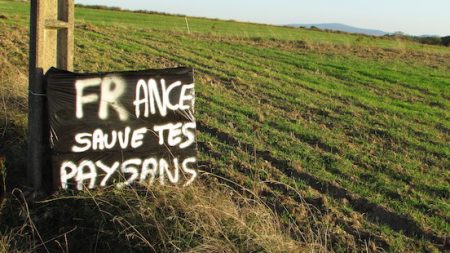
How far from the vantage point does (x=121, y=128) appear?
16.9ft

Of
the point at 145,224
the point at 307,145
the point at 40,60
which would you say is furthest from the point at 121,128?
the point at 307,145

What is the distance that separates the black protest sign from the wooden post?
0.78 ft

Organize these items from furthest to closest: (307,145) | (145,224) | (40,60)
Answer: (307,145) → (40,60) → (145,224)

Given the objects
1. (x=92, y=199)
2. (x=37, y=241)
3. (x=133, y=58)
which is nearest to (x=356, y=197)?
(x=92, y=199)

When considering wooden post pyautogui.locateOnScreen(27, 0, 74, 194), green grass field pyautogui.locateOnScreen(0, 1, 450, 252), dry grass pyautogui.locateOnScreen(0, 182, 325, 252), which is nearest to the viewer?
dry grass pyautogui.locateOnScreen(0, 182, 325, 252)

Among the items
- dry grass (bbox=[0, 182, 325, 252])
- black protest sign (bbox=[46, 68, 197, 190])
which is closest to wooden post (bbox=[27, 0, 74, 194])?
black protest sign (bbox=[46, 68, 197, 190])

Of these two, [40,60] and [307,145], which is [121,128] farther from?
[307,145]

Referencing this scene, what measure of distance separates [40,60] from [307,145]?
15.1ft

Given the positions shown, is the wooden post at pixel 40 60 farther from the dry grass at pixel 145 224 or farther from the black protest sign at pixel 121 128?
the dry grass at pixel 145 224

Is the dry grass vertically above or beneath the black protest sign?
beneath

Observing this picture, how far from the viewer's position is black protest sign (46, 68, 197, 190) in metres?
4.98

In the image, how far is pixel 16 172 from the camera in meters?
5.71

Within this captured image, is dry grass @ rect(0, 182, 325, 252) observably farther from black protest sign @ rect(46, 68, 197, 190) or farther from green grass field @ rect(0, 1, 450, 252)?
black protest sign @ rect(46, 68, 197, 190)

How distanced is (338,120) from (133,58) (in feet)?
22.9
